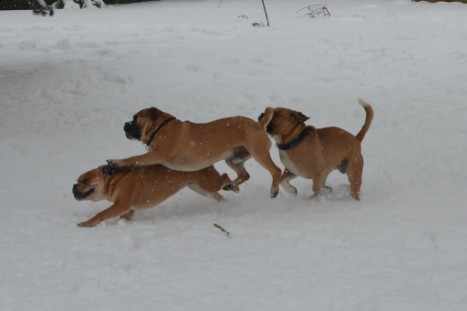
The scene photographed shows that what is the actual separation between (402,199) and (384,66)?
5.46m

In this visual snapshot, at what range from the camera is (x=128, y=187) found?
19.7ft

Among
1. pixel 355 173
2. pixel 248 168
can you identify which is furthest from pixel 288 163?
pixel 248 168

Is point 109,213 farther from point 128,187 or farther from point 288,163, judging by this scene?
point 288,163

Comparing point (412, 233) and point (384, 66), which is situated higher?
point (412, 233)

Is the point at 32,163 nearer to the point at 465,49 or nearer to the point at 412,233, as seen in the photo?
the point at 412,233

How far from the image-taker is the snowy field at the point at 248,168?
4.38 meters

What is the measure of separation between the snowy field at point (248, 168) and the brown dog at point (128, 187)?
0.16 metres

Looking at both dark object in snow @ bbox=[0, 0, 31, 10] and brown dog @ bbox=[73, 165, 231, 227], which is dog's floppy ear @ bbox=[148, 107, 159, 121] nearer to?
brown dog @ bbox=[73, 165, 231, 227]

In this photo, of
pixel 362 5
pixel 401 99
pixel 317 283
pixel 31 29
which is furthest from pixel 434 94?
pixel 362 5

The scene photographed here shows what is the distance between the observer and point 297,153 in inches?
Result: 249

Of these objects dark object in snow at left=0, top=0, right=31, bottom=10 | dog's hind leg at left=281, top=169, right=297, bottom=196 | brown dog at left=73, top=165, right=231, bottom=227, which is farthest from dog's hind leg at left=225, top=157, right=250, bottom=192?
dark object in snow at left=0, top=0, right=31, bottom=10

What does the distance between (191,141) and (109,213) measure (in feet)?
3.22

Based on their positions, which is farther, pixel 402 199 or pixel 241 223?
pixel 402 199

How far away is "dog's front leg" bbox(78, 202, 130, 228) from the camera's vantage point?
19.1 ft
